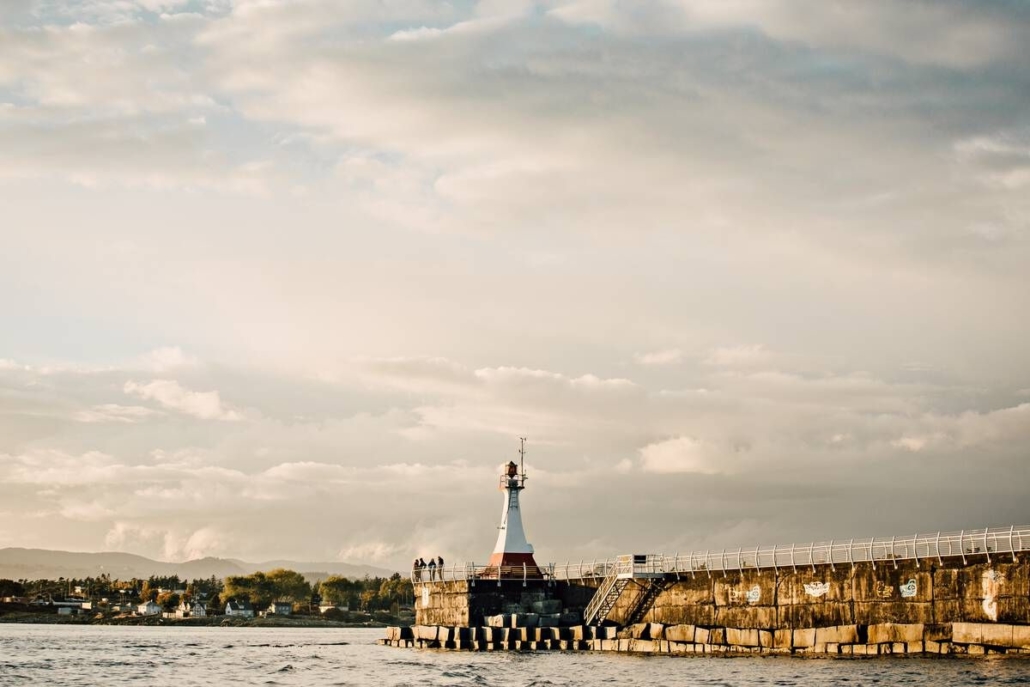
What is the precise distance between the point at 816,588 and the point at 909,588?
18.4 ft

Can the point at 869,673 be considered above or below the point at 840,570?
below

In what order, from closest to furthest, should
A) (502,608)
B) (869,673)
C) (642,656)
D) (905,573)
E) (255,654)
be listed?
(869,673)
(905,573)
(642,656)
(502,608)
(255,654)

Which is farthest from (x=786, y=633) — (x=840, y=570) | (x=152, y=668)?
(x=152, y=668)

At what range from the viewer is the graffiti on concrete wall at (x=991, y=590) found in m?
52.4

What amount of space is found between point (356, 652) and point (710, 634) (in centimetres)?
3117

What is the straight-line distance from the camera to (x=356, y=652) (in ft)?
279

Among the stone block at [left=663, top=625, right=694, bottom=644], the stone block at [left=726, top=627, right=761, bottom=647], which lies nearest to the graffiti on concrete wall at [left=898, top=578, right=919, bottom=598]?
the stone block at [left=726, top=627, right=761, bottom=647]

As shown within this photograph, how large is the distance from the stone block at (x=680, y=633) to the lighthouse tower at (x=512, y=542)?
16.6 metres

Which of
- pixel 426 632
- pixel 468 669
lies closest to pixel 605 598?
pixel 468 669

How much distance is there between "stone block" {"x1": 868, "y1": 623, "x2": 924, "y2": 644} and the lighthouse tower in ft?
91.7

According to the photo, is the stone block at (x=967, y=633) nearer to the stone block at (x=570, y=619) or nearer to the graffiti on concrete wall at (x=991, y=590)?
the graffiti on concrete wall at (x=991, y=590)

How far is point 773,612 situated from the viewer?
62.8 meters

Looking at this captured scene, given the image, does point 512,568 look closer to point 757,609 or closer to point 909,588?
point 757,609

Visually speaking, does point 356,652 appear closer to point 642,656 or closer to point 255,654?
point 255,654
